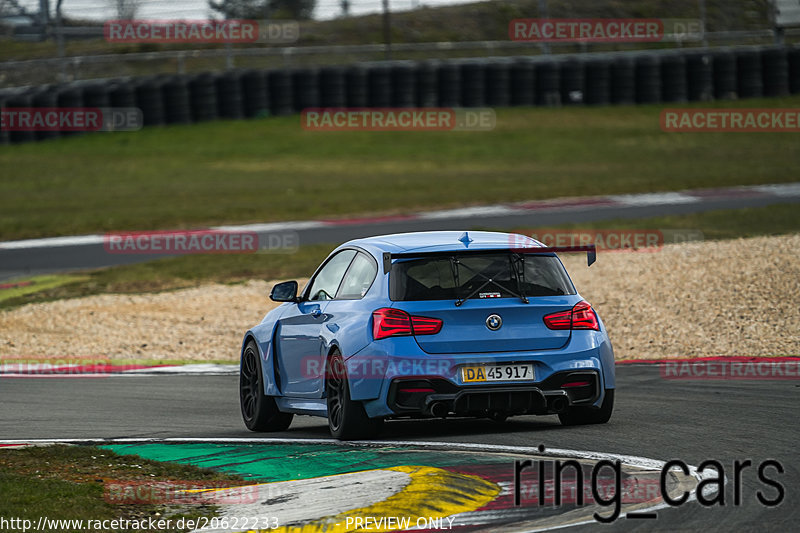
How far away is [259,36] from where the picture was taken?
43.7 meters

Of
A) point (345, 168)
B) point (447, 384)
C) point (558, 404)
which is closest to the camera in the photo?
point (447, 384)

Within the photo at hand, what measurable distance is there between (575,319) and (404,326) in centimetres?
113

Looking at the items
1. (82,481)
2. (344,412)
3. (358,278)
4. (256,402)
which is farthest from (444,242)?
(82,481)

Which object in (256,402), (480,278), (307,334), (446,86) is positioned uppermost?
(480,278)

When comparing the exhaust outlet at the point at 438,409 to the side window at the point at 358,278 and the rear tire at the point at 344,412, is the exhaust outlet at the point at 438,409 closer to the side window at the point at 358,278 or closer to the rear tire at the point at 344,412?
the rear tire at the point at 344,412

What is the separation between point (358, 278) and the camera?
8844mm

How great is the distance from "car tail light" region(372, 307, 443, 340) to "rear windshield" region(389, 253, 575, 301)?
15 centimetres

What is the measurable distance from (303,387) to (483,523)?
3397 millimetres

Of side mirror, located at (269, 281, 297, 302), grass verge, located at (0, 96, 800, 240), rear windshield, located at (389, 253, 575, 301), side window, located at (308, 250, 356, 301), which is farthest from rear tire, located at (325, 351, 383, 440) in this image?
grass verge, located at (0, 96, 800, 240)

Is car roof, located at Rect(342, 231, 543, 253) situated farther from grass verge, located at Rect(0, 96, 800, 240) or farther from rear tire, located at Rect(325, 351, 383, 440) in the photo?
grass verge, located at Rect(0, 96, 800, 240)

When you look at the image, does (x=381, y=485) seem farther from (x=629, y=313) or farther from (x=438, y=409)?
(x=629, y=313)

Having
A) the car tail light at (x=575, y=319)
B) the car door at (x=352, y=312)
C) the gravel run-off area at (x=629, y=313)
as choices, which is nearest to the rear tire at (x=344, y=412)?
the car door at (x=352, y=312)

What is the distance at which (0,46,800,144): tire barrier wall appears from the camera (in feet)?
115

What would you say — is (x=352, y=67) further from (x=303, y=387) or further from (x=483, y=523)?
(x=483, y=523)
